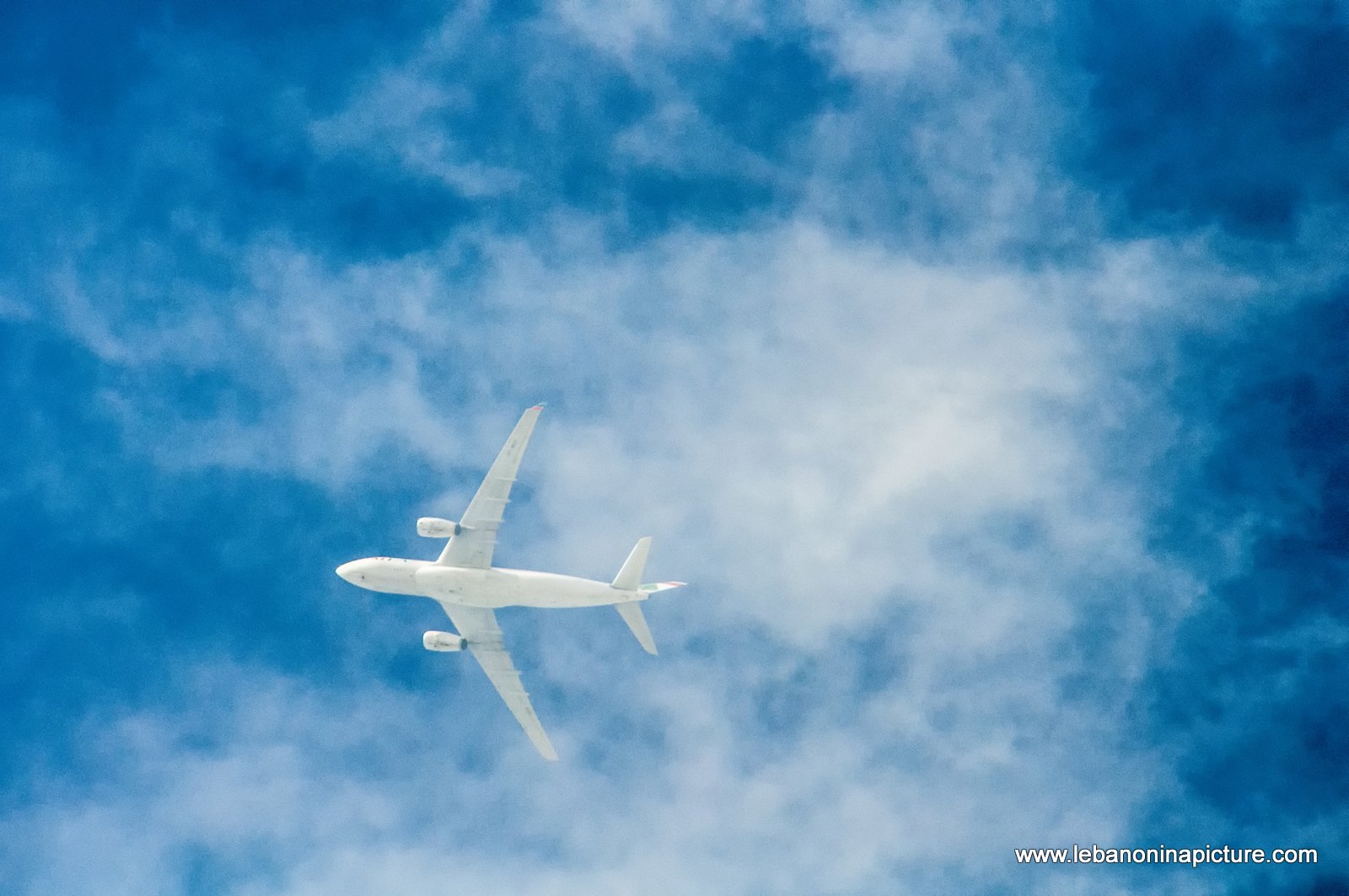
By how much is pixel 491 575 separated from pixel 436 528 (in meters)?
6.24

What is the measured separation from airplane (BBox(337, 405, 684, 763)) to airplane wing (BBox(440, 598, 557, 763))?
2748mm

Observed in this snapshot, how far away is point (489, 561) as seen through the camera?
427 feet

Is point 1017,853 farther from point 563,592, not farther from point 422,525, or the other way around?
point 422,525

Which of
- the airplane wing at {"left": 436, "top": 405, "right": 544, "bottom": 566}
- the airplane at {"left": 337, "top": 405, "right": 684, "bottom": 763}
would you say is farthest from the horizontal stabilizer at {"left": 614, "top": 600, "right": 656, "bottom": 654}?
the airplane wing at {"left": 436, "top": 405, "right": 544, "bottom": 566}

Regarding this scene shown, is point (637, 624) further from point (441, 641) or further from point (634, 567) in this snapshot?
point (441, 641)

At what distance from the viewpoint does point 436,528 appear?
423ft

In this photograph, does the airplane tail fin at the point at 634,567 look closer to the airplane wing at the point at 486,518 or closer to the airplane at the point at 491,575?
the airplane at the point at 491,575

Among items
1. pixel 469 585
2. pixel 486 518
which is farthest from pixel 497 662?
pixel 486 518

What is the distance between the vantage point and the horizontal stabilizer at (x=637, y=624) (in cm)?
12850

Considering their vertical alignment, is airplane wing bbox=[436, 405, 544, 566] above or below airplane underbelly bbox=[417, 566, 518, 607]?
above

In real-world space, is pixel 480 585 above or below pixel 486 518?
below

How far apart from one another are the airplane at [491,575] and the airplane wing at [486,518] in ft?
0.24

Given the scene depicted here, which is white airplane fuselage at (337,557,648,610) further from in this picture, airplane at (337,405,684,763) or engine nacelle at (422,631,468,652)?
engine nacelle at (422,631,468,652)

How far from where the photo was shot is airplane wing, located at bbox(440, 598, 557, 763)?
138 metres
